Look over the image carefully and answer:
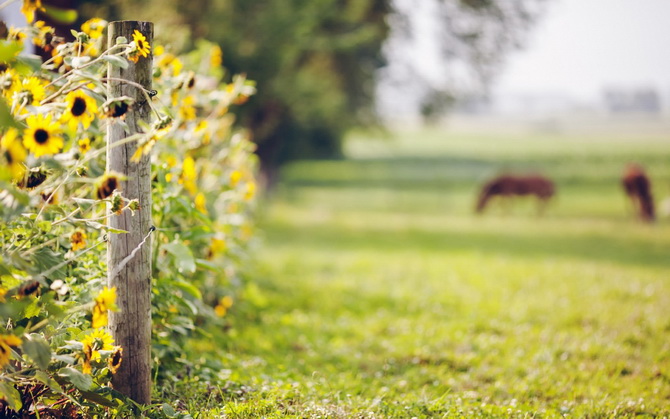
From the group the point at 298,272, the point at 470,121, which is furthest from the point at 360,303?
the point at 470,121

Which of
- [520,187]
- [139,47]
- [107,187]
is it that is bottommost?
[520,187]

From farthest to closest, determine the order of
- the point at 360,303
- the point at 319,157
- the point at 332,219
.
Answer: the point at 319,157
the point at 332,219
the point at 360,303

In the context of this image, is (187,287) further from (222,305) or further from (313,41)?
(313,41)

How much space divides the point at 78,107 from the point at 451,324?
3.55 metres

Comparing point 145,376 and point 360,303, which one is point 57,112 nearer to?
point 145,376

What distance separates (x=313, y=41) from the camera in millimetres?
9891

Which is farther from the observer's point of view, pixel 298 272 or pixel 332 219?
pixel 332 219

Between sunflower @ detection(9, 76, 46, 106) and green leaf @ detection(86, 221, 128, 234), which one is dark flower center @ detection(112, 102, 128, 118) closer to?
sunflower @ detection(9, 76, 46, 106)

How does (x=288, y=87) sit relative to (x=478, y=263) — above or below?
above

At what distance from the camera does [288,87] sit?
384 inches

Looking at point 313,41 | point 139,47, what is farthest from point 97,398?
point 313,41

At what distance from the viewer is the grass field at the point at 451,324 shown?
9.64ft

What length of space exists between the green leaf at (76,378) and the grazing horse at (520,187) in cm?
1527

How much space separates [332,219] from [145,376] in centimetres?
1167
